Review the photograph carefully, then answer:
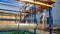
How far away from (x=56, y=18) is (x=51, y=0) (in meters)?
2.03

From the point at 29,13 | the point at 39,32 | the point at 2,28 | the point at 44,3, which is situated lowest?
the point at 39,32

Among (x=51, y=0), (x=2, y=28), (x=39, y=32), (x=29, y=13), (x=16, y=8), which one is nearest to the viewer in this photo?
(x=51, y=0)

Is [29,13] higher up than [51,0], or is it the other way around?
[51,0]

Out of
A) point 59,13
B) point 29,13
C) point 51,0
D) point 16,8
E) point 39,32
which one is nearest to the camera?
point 51,0

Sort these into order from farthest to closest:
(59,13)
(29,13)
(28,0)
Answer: (59,13) → (29,13) → (28,0)

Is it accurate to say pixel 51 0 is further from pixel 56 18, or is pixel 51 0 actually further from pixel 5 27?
pixel 56 18

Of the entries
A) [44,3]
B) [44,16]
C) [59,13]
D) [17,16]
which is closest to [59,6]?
[59,13]

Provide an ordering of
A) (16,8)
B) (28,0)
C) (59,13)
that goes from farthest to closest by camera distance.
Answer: (16,8), (59,13), (28,0)

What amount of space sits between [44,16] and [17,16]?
132 cm

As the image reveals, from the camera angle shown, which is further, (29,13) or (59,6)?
(59,6)

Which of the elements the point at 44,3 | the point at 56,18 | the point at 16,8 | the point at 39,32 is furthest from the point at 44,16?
the point at 44,3

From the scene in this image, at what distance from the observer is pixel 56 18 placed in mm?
4344

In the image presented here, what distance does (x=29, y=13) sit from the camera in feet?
13.1

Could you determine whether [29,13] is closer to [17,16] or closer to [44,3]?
[17,16]
